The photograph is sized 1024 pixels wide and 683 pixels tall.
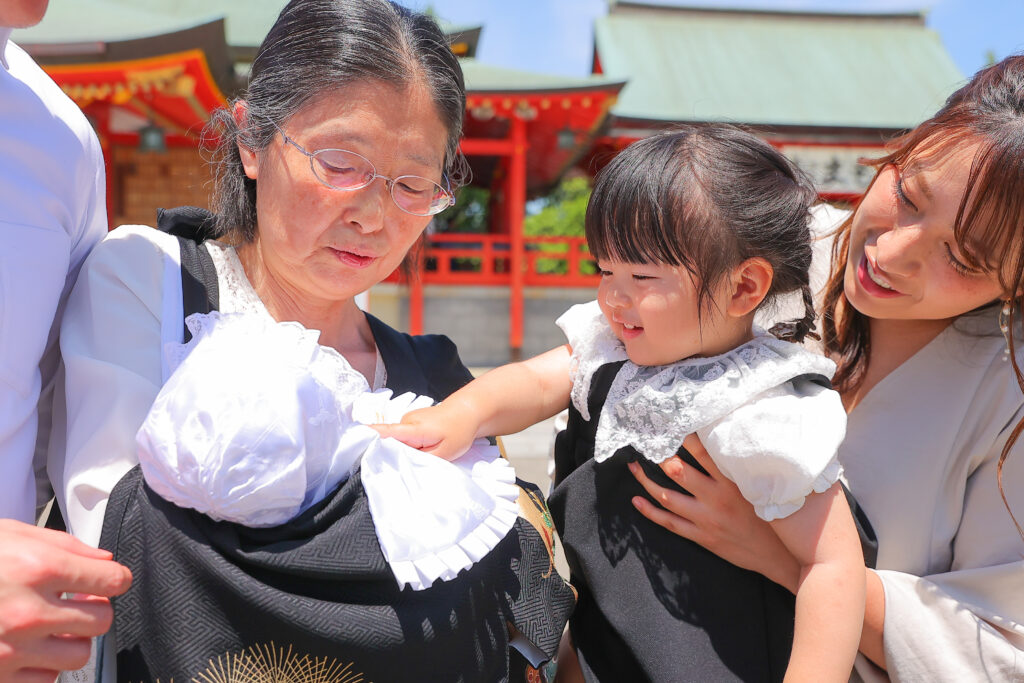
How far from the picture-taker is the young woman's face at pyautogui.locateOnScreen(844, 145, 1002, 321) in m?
1.52

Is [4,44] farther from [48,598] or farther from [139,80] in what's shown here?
[139,80]

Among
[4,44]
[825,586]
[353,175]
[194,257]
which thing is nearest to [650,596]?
[825,586]

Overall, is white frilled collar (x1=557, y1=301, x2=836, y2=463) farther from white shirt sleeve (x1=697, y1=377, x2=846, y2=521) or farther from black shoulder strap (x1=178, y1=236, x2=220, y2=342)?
black shoulder strap (x1=178, y1=236, x2=220, y2=342)

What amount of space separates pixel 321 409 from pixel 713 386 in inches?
29.8

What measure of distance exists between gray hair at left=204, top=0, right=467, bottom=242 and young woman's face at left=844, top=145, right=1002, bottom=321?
3.03ft

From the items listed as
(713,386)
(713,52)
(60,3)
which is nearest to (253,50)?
(60,3)

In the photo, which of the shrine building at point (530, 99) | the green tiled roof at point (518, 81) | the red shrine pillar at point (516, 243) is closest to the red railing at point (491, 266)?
the shrine building at point (530, 99)

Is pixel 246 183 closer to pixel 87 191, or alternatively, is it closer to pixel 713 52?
pixel 87 191

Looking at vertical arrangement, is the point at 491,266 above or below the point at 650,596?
below

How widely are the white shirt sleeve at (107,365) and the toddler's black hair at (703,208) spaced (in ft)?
2.86

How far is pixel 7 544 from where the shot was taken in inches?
40.8

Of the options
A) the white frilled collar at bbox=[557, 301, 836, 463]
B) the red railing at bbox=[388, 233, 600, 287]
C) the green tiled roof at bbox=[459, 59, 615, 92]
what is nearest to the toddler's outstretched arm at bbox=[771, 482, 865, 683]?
the white frilled collar at bbox=[557, 301, 836, 463]

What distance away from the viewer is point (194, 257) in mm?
1603

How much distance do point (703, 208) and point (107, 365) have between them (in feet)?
3.65
